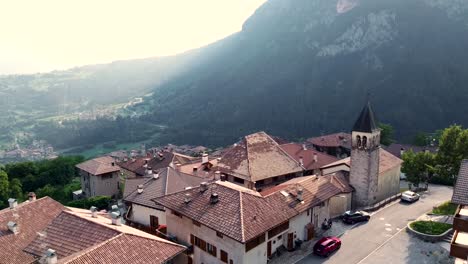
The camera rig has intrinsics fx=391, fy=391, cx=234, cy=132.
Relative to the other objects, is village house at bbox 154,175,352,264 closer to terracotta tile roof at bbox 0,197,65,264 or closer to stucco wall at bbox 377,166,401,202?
terracotta tile roof at bbox 0,197,65,264

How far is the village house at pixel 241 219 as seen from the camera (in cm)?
2731

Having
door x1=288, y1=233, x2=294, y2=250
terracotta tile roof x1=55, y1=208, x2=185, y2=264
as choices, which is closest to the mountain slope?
door x1=288, y1=233, x2=294, y2=250

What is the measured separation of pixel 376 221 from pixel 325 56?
154 meters

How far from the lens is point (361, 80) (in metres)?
158

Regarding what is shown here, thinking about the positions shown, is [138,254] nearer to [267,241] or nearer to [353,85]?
[267,241]

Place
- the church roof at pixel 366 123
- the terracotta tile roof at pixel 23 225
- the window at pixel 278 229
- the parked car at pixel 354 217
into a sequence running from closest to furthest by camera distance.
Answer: the terracotta tile roof at pixel 23 225 < the window at pixel 278 229 < the parked car at pixel 354 217 < the church roof at pixel 366 123

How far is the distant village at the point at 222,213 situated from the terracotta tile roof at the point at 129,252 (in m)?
0.06

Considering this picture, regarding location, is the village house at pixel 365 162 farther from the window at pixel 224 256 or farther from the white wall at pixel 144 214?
the white wall at pixel 144 214

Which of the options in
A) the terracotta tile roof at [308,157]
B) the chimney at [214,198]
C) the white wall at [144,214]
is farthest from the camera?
the terracotta tile roof at [308,157]

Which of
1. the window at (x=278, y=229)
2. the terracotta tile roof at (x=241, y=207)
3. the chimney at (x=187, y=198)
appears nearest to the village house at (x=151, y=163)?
the chimney at (x=187, y=198)

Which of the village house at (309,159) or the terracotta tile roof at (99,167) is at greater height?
the village house at (309,159)

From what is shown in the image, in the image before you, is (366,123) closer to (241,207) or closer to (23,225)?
(241,207)

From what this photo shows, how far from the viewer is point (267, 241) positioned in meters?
29.3

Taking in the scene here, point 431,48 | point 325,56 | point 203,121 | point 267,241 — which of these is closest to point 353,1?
point 325,56
